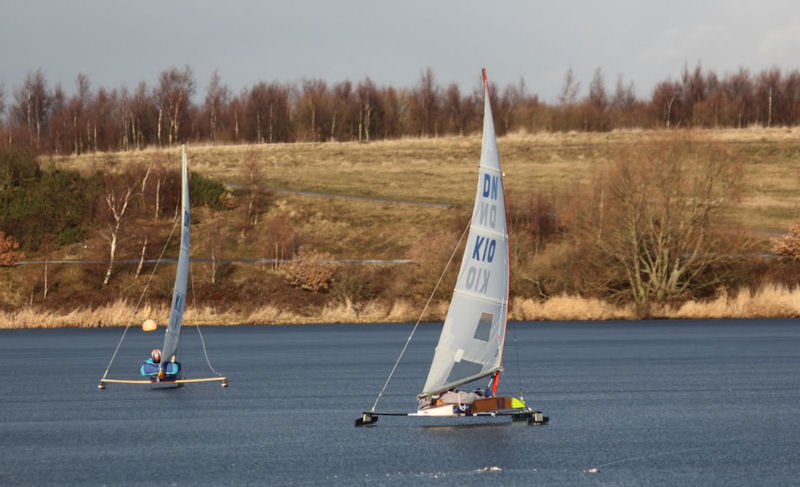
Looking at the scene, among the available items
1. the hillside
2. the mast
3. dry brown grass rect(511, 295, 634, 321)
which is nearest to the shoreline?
dry brown grass rect(511, 295, 634, 321)

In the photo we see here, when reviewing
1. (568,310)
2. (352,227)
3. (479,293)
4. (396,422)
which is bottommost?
(568,310)

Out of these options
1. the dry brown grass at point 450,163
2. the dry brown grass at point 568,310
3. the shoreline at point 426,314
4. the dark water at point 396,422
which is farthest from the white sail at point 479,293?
the dry brown grass at point 450,163

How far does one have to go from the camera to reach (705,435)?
105ft

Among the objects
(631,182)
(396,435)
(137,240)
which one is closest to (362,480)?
(396,435)

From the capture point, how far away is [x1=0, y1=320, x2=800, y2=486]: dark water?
90.0ft

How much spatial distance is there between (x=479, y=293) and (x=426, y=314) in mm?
48657

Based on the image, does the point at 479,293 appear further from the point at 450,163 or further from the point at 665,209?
the point at 450,163

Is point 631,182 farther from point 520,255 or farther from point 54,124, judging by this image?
point 54,124

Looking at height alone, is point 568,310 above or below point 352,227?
below

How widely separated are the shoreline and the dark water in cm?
1416

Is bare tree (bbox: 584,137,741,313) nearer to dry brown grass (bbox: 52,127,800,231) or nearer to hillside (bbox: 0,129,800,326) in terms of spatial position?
hillside (bbox: 0,129,800,326)

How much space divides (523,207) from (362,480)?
7180 cm

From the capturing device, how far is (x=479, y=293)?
3189 centimetres

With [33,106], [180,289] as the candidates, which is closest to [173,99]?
[33,106]
